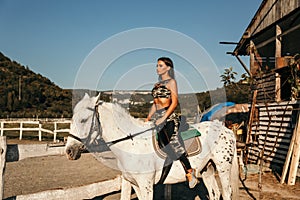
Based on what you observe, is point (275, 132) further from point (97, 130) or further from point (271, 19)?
point (97, 130)

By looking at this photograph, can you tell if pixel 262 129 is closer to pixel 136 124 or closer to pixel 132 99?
pixel 132 99

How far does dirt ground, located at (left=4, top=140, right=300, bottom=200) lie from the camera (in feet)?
26.3

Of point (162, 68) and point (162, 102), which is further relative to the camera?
point (162, 68)

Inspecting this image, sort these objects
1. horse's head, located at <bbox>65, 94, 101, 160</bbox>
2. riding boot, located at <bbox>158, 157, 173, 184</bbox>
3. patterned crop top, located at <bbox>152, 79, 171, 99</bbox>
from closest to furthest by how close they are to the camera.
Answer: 1. horse's head, located at <bbox>65, 94, 101, 160</bbox>
2. patterned crop top, located at <bbox>152, 79, 171, 99</bbox>
3. riding boot, located at <bbox>158, 157, 173, 184</bbox>

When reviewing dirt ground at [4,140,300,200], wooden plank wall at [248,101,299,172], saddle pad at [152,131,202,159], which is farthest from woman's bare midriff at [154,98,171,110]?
wooden plank wall at [248,101,299,172]

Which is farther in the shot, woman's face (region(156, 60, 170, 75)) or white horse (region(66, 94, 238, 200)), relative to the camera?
woman's face (region(156, 60, 170, 75))

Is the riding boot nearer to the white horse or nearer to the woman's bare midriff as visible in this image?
the white horse

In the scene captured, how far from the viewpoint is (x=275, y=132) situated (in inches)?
477

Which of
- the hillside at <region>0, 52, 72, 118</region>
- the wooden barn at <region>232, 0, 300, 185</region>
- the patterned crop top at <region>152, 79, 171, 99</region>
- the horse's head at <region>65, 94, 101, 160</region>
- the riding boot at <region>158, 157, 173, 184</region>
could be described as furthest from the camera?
the hillside at <region>0, 52, 72, 118</region>

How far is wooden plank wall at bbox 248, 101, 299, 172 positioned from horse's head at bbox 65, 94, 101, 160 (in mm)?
7019

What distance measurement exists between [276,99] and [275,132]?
4.43ft

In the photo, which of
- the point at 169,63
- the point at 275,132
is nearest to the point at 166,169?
the point at 169,63

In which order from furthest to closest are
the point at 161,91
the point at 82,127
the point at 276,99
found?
the point at 276,99 → the point at 161,91 → the point at 82,127

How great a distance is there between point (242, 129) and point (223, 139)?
28.5 ft
